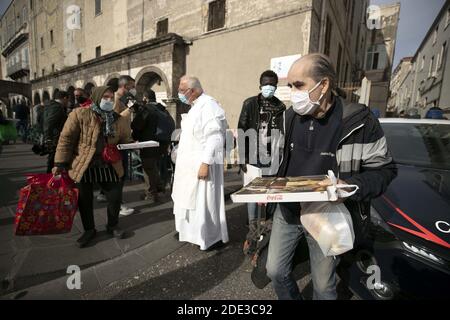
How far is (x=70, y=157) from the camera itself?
2.75 metres

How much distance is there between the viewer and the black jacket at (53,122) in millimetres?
3632

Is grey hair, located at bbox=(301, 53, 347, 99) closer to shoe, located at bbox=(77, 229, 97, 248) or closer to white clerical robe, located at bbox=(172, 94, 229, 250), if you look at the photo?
white clerical robe, located at bbox=(172, 94, 229, 250)

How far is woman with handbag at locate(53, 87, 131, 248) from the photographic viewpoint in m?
2.74

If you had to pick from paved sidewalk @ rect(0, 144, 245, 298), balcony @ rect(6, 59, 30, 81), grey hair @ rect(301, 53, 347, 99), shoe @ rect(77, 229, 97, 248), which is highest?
balcony @ rect(6, 59, 30, 81)

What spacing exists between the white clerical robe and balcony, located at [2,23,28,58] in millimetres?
38899

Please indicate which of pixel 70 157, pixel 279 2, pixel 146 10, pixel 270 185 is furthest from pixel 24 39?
pixel 270 185

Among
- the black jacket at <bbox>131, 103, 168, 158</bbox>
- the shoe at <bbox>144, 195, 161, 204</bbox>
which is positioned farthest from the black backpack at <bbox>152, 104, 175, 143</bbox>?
the shoe at <bbox>144, 195, 161, 204</bbox>

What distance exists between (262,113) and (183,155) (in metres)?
1.09

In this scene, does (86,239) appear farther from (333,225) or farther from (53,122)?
(333,225)

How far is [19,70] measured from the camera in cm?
3434

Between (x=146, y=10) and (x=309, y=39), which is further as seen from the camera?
(x=146, y=10)

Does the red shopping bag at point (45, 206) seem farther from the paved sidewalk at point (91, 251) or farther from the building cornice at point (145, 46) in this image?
the building cornice at point (145, 46)

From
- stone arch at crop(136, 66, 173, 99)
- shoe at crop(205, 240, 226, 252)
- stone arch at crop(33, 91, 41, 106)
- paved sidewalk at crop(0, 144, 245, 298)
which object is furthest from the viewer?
stone arch at crop(33, 91, 41, 106)
